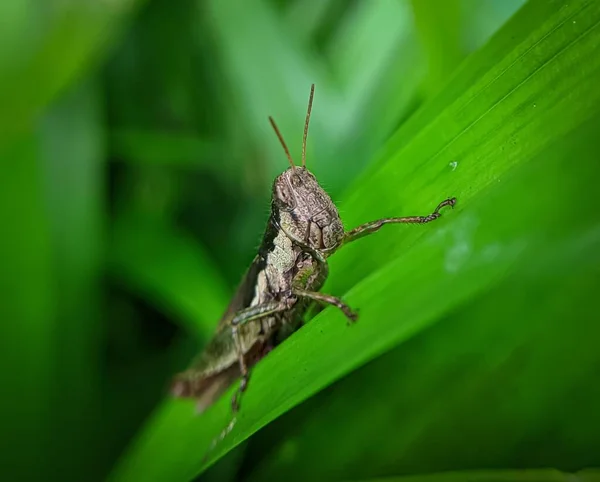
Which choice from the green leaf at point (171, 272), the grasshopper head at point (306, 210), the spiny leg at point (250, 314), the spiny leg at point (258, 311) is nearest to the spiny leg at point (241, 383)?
the spiny leg at point (250, 314)

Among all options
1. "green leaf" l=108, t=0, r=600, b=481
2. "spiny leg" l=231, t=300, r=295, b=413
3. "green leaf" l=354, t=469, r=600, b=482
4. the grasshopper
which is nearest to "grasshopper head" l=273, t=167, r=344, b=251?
the grasshopper

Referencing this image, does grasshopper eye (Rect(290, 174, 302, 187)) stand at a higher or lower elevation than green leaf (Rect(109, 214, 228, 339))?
lower

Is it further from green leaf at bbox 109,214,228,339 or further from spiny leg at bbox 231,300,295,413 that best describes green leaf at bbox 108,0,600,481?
green leaf at bbox 109,214,228,339

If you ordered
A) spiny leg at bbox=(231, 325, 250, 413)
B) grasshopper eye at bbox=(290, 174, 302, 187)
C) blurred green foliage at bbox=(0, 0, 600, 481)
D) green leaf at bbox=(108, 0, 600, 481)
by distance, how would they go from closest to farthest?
1. green leaf at bbox=(108, 0, 600, 481)
2. blurred green foliage at bbox=(0, 0, 600, 481)
3. spiny leg at bbox=(231, 325, 250, 413)
4. grasshopper eye at bbox=(290, 174, 302, 187)

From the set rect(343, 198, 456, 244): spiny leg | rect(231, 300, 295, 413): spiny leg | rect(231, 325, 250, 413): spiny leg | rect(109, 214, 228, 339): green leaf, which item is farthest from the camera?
rect(109, 214, 228, 339): green leaf

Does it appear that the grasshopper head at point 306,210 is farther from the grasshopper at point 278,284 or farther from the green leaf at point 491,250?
the green leaf at point 491,250

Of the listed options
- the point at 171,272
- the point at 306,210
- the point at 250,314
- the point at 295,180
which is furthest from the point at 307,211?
the point at 171,272

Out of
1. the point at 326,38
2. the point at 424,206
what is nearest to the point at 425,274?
the point at 424,206
